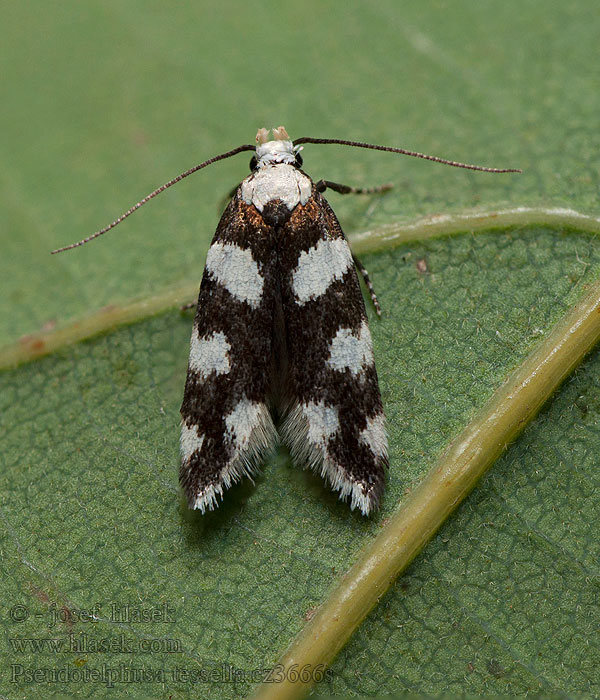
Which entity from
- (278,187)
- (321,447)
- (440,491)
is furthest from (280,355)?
(440,491)

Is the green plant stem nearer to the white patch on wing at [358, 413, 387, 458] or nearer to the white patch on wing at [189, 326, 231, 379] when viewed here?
the white patch on wing at [358, 413, 387, 458]

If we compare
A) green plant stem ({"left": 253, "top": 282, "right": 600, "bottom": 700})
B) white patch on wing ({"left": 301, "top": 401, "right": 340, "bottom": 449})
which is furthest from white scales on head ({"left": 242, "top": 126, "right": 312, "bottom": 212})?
green plant stem ({"left": 253, "top": 282, "right": 600, "bottom": 700})

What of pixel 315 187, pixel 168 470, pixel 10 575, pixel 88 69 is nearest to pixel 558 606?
pixel 168 470

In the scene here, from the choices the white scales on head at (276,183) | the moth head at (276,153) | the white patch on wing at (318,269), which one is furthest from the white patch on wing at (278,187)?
the white patch on wing at (318,269)

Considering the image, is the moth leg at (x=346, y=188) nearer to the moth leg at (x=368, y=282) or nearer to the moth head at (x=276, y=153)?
the moth head at (x=276, y=153)

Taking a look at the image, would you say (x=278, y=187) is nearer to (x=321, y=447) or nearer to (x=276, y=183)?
(x=276, y=183)

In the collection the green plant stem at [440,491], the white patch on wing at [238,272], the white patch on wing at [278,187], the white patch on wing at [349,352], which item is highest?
the white patch on wing at [278,187]

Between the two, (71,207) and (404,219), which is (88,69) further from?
(404,219)
